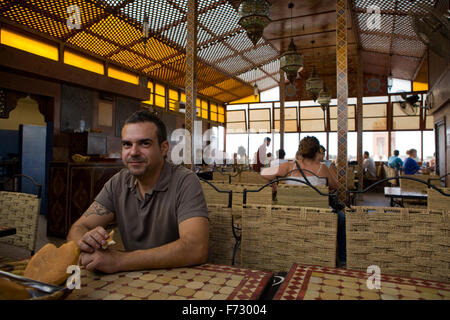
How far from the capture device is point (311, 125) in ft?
44.3

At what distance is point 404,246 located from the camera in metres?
1.19

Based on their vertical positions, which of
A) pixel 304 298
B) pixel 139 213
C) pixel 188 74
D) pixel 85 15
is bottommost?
pixel 304 298

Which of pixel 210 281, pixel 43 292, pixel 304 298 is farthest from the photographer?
pixel 210 281

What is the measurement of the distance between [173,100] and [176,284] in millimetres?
10710

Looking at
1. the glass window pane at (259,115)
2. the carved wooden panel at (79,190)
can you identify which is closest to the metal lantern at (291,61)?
the carved wooden panel at (79,190)

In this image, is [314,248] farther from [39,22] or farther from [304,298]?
[39,22]

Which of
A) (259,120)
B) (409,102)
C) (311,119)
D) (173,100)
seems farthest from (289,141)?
(409,102)

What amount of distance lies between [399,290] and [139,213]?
106 centimetres

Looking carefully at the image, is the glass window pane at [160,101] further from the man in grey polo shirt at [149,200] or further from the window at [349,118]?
the man in grey polo shirt at [149,200]

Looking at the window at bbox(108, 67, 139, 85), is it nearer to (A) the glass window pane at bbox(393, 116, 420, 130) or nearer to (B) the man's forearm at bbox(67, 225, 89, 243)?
(B) the man's forearm at bbox(67, 225, 89, 243)

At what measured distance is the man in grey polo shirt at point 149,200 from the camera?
121cm

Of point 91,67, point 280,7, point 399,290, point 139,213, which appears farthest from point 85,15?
point 399,290

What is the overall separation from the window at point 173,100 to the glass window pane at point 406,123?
9.46 m

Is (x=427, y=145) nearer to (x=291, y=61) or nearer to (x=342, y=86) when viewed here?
(x=342, y=86)
